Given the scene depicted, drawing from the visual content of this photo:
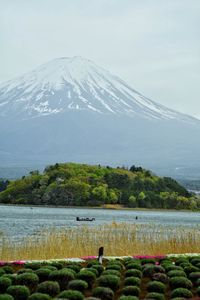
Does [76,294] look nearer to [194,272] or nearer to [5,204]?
[194,272]

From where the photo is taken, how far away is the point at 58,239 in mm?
23109

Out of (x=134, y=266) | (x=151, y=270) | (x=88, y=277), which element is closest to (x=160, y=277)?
(x=151, y=270)

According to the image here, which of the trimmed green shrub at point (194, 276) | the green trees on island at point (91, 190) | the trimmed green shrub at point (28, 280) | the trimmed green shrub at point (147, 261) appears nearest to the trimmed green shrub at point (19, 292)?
the trimmed green shrub at point (28, 280)

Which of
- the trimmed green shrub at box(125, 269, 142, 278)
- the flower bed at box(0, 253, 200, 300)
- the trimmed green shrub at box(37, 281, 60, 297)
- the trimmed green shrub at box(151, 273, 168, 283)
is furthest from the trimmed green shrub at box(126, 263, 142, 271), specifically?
the trimmed green shrub at box(37, 281, 60, 297)

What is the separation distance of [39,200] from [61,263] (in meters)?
93.1

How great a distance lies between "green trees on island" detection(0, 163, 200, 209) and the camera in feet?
363

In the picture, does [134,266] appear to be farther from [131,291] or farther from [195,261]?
[131,291]

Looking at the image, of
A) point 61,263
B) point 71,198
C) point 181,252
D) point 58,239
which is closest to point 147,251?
point 181,252

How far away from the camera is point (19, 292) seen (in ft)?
42.3

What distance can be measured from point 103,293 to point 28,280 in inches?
75.8

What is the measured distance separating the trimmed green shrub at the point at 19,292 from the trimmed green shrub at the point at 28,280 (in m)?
1.15

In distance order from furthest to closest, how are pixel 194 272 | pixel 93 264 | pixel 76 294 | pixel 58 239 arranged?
pixel 58 239 < pixel 93 264 < pixel 194 272 < pixel 76 294

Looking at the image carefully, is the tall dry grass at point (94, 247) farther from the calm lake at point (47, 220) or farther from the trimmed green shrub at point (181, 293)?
the calm lake at point (47, 220)

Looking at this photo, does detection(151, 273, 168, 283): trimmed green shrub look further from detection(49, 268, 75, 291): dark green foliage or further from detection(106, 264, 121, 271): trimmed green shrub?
detection(49, 268, 75, 291): dark green foliage
